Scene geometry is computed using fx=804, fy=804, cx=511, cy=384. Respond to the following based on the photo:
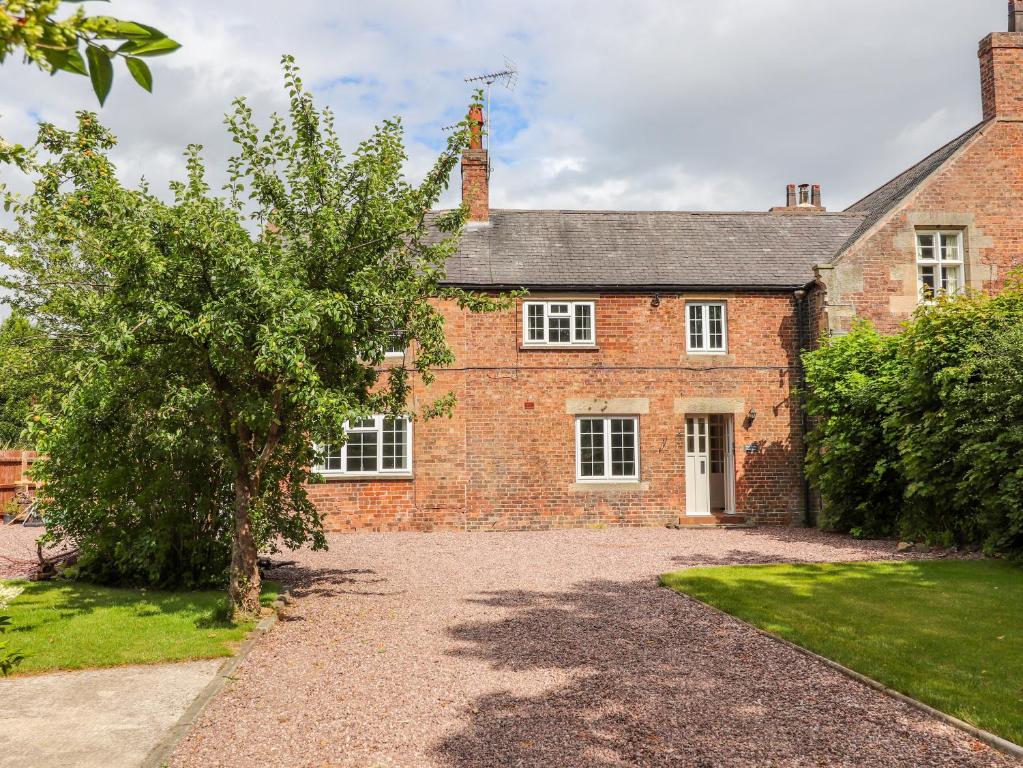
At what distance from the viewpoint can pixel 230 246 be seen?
7.90 metres

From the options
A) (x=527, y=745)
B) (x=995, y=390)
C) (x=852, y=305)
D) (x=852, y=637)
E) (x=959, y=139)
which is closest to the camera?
(x=527, y=745)

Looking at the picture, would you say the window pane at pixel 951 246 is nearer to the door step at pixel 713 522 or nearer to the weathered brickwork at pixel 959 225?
the weathered brickwork at pixel 959 225

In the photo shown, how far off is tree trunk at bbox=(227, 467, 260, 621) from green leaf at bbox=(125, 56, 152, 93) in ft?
27.2

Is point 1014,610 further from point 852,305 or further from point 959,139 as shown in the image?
point 959,139

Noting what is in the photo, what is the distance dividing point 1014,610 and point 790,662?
143 inches

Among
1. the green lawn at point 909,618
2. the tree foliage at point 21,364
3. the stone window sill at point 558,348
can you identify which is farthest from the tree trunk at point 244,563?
the stone window sill at point 558,348

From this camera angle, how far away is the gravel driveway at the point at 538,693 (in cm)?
504

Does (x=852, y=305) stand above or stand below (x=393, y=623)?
above

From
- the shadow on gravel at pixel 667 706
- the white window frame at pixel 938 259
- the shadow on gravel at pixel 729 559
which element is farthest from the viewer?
the white window frame at pixel 938 259

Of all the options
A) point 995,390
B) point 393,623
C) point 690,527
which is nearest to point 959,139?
point 995,390

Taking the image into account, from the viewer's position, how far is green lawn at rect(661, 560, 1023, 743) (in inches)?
239

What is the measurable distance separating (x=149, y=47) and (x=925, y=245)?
Result: 67.1 ft

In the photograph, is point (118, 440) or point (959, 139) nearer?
point (118, 440)

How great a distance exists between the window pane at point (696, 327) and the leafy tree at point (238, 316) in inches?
404
